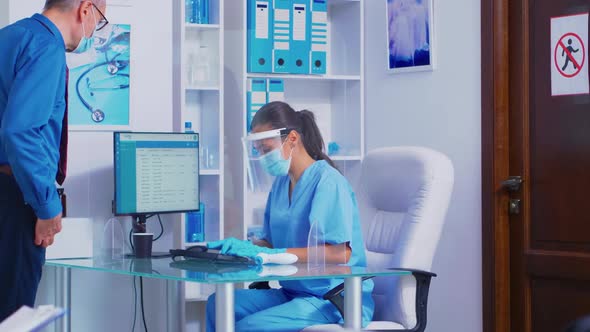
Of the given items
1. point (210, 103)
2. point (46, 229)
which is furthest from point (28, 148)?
point (210, 103)

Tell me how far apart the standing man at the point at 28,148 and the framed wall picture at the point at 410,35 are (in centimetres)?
201

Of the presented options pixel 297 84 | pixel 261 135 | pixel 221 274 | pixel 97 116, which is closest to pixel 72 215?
pixel 97 116

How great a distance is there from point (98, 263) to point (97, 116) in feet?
2.37

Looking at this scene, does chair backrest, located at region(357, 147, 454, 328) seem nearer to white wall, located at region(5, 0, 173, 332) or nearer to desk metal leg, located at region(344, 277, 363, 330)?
desk metal leg, located at region(344, 277, 363, 330)

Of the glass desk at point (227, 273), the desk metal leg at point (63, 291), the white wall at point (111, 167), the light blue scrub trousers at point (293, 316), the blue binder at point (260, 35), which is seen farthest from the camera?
the blue binder at point (260, 35)

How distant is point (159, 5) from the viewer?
3.64 metres

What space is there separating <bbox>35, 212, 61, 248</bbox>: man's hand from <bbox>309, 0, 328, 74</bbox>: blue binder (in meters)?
2.12

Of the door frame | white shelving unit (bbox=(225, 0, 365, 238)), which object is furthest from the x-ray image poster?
the door frame

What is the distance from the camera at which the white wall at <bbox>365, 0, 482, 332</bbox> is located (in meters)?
4.12

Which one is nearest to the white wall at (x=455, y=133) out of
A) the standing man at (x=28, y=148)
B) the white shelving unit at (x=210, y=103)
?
the white shelving unit at (x=210, y=103)

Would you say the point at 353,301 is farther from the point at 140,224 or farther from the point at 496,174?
the point at 496,174

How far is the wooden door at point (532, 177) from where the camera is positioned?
374 centimetres

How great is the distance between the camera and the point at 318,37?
4676 millimetres

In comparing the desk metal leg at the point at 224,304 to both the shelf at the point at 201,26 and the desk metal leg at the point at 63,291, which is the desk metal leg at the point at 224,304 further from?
the shelf at the point at 201,26
